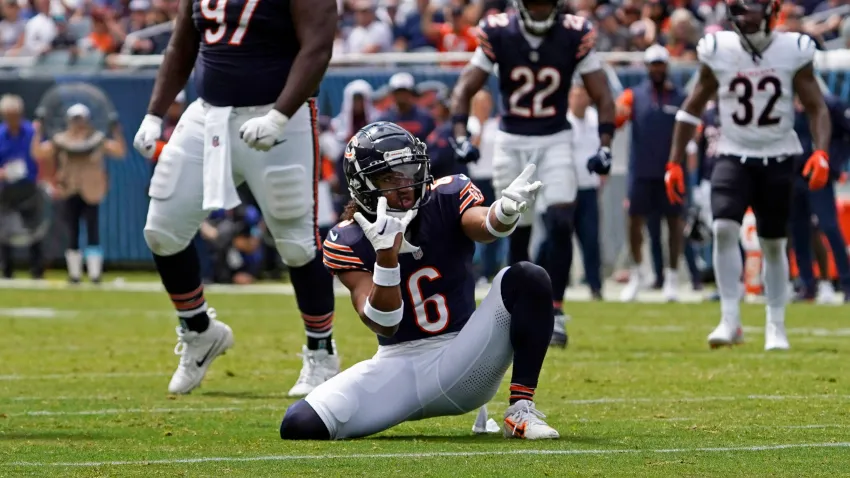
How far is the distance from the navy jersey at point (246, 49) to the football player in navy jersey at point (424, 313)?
160 centimetres

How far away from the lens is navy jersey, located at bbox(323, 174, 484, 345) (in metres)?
5.50

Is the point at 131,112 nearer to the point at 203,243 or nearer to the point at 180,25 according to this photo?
the point at 203,243

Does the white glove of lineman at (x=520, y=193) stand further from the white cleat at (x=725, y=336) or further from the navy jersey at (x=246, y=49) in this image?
the white cleat at (x=725, y=336)

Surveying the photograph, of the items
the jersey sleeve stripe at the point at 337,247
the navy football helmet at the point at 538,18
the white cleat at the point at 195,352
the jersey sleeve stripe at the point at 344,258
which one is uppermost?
the navy football helmet at the point at 538,18

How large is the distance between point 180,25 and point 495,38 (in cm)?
266

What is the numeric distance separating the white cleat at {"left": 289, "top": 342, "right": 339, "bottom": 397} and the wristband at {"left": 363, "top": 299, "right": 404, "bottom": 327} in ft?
6.35

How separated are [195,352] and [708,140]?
7228 millimetres

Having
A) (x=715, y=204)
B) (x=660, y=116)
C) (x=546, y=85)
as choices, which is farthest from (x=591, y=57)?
(x=660, y=116)

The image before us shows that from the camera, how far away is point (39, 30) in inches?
812

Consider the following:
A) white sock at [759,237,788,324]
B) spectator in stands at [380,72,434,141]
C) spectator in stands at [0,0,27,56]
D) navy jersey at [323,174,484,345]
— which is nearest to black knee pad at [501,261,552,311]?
navy jersey at [323,174,484,345]

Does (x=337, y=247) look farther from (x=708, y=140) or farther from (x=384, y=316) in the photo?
(x=708, y=140)

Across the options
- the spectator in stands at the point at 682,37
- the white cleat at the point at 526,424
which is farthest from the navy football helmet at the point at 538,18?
the spectator in stands at the point at 682,37

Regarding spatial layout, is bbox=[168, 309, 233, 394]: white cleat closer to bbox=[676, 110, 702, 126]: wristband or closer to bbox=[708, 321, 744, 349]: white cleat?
bbox=[708, 321, 744, 349]: white cleat

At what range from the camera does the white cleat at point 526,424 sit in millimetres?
5344
